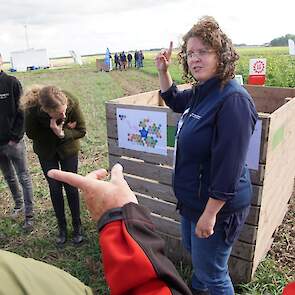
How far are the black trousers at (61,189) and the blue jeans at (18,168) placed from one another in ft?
1.46

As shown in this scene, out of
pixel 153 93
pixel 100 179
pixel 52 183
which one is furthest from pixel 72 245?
Answer: pixel 100 179

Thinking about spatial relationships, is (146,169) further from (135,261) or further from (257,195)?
(135,261)

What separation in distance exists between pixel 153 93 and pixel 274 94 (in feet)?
4.61

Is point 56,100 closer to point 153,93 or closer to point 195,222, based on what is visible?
point 153,93

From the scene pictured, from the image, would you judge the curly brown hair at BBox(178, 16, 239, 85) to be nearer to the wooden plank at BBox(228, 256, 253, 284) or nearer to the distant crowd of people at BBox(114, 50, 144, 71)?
the wooden plank at BBox(228, 256, 253, 284)

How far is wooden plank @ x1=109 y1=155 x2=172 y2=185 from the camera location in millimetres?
2961

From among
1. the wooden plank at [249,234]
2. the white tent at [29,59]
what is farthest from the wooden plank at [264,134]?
the white tent at [29,59]

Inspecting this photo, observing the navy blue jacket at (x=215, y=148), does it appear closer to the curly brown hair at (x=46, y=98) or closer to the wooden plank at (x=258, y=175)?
the wooden plank at (x=258, y=175)

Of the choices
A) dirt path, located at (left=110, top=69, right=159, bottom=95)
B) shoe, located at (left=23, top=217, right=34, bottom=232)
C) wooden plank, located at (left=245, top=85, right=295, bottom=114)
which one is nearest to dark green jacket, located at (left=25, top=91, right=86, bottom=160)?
shoe, located at (left=23, top=217, right=34, bottom=232)

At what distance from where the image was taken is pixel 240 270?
285cm

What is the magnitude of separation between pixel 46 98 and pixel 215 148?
68.6 inches

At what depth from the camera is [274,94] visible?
403 centimetres

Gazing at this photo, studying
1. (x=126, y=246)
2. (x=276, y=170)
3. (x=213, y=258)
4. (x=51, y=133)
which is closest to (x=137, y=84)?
(x=51, y=133)

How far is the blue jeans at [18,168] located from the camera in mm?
3736
